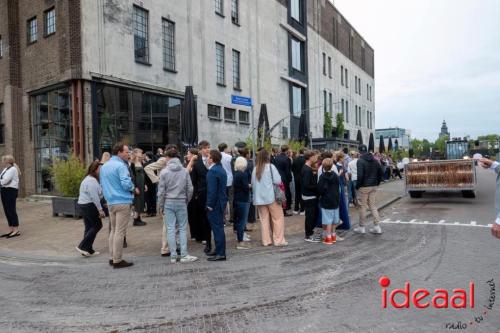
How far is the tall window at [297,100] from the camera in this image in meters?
32.9

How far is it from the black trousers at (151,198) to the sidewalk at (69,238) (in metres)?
0.49

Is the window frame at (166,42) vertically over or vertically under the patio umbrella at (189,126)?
over

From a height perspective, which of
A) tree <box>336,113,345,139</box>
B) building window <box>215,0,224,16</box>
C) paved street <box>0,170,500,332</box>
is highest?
building window <box>215,0,224,16</box>

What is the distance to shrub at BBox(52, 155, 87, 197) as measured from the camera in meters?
12.1

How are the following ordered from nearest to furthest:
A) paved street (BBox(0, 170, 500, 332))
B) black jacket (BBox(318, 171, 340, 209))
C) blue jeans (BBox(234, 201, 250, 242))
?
paved street (BBox(0, 170, 500, 332)) < blue jeans (BBox(234, 201, 250, 242)) < black jacket (BBox(318, 171, 340, 209))

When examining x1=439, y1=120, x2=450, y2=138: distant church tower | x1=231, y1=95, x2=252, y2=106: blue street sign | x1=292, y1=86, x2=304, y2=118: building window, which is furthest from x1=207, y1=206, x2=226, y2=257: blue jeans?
x1=439, y1=120, x2=450, y2=138: distant church tower

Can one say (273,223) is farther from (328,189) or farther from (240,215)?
(328,189)

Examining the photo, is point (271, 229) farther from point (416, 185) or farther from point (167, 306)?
point (416, 185)

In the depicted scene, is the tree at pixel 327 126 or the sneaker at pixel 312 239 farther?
the tree at pixel 327 126

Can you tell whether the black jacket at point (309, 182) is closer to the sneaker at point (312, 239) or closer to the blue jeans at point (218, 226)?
the sneaker at point (312, 239)

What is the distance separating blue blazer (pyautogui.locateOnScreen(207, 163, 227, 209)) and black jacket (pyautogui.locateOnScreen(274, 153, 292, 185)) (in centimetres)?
429

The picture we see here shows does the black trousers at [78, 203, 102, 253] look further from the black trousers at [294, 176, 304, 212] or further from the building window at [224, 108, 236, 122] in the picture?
the building window at [224, 108, 236, 122]

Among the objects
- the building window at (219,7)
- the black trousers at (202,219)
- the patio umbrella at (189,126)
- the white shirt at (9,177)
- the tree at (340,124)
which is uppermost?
the building window at (219,7)

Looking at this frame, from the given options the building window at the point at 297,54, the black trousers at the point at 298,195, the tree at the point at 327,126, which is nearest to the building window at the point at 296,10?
the building window at the point at 297,54
